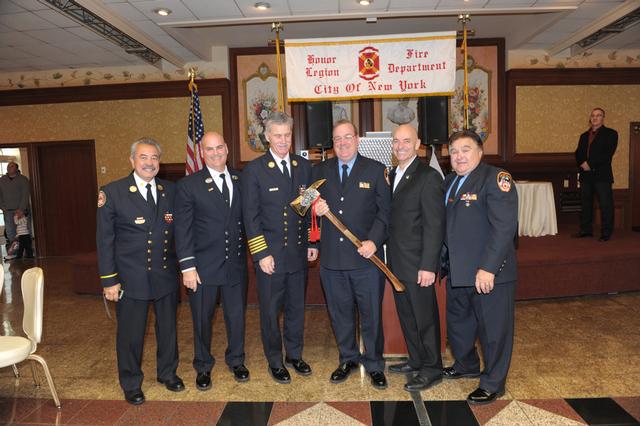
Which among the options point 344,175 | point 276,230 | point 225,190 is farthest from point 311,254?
point 225,190

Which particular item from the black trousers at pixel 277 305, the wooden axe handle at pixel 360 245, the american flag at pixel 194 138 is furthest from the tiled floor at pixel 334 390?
the american flag at pixel 194 138

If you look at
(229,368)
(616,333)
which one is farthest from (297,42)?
(616,333)

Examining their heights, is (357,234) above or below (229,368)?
above

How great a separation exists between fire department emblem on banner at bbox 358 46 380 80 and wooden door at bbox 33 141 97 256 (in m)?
6.22

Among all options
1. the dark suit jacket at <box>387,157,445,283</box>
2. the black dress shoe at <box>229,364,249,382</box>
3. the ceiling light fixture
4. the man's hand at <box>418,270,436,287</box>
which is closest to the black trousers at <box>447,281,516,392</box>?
A: the man's hand at <box>418,270,436,287</box>

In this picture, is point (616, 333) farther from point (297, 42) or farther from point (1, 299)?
point (1, 299)

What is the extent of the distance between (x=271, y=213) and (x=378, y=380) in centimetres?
125

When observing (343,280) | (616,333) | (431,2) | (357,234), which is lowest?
(616,333)

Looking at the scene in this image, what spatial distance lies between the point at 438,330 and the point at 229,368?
145cm

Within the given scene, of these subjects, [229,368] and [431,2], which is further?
[431,2]

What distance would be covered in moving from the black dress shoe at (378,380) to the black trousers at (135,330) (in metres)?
1.30

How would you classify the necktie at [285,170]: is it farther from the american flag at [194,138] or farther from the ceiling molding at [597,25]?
the ceiling molding at [597,25]

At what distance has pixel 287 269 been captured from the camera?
9.56ft

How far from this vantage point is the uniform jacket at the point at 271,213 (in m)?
2.83
